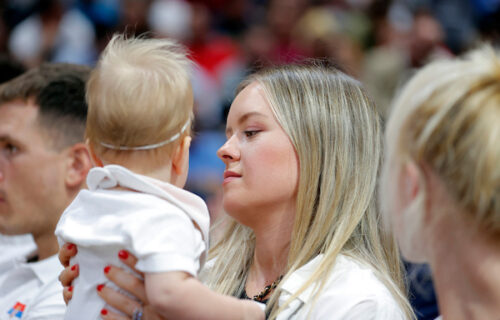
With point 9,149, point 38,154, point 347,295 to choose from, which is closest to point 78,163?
point 38,154

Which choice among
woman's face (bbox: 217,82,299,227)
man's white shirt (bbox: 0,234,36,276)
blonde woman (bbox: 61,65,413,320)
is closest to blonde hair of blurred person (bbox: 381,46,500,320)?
blonde woman (bbox: 61,65,413,320)

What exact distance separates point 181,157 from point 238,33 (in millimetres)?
5436

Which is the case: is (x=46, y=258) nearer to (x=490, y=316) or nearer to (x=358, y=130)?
(x=358, y=130)

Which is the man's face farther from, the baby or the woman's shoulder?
the woman's shoulder

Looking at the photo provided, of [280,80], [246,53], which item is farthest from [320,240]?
[246,53]

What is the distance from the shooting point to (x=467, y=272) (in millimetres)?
1431

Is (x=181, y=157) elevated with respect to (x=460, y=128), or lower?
lower

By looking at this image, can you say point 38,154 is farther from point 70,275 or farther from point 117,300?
point 117,300

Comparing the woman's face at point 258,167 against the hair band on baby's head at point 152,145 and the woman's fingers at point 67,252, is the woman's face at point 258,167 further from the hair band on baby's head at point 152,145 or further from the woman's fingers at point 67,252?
the woman's fingers at point 67,252

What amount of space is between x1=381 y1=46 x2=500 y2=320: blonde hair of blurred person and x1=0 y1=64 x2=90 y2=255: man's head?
5.53 feet

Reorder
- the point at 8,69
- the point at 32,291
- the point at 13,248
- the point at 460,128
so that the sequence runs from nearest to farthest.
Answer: the point at 460,128 → the point at 32,291 → the point at 13,248 → the point at 8,69

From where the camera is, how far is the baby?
1682 millimetres

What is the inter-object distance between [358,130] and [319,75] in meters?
0.25

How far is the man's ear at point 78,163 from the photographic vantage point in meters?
2.82
